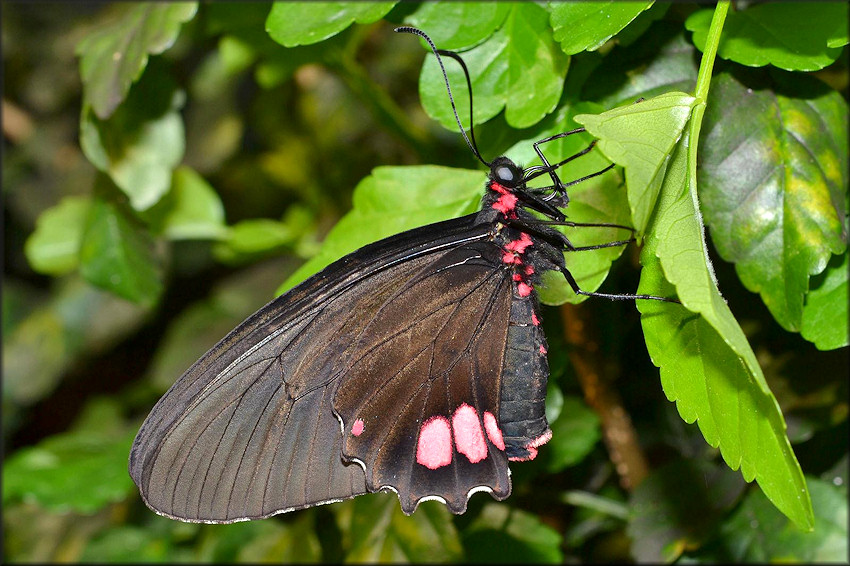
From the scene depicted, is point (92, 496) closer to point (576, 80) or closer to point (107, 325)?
point (107, 325)

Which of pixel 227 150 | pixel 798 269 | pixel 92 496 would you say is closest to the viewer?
pixel 798 269

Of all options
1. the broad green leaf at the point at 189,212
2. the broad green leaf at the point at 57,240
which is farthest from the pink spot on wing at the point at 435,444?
the broad green leaf at the point at 57,240

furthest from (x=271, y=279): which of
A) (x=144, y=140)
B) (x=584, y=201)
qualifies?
(x=584, y=201)

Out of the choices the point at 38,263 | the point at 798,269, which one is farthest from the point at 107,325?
the point at 798,269

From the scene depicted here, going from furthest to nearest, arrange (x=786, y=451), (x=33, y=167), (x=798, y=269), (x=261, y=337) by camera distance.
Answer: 1. (x=33, y=167)
2. (x=261, y=337)
3. (x=798, y=269)
4. (x=786, y=451)

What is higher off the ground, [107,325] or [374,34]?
[374,34]

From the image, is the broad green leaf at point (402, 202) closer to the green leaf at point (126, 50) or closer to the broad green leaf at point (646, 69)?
the broad green leaf at point (646, 69)

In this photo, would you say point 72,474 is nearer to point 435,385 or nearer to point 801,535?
point 435,385

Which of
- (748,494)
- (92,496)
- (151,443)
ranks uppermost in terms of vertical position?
(92,496)
